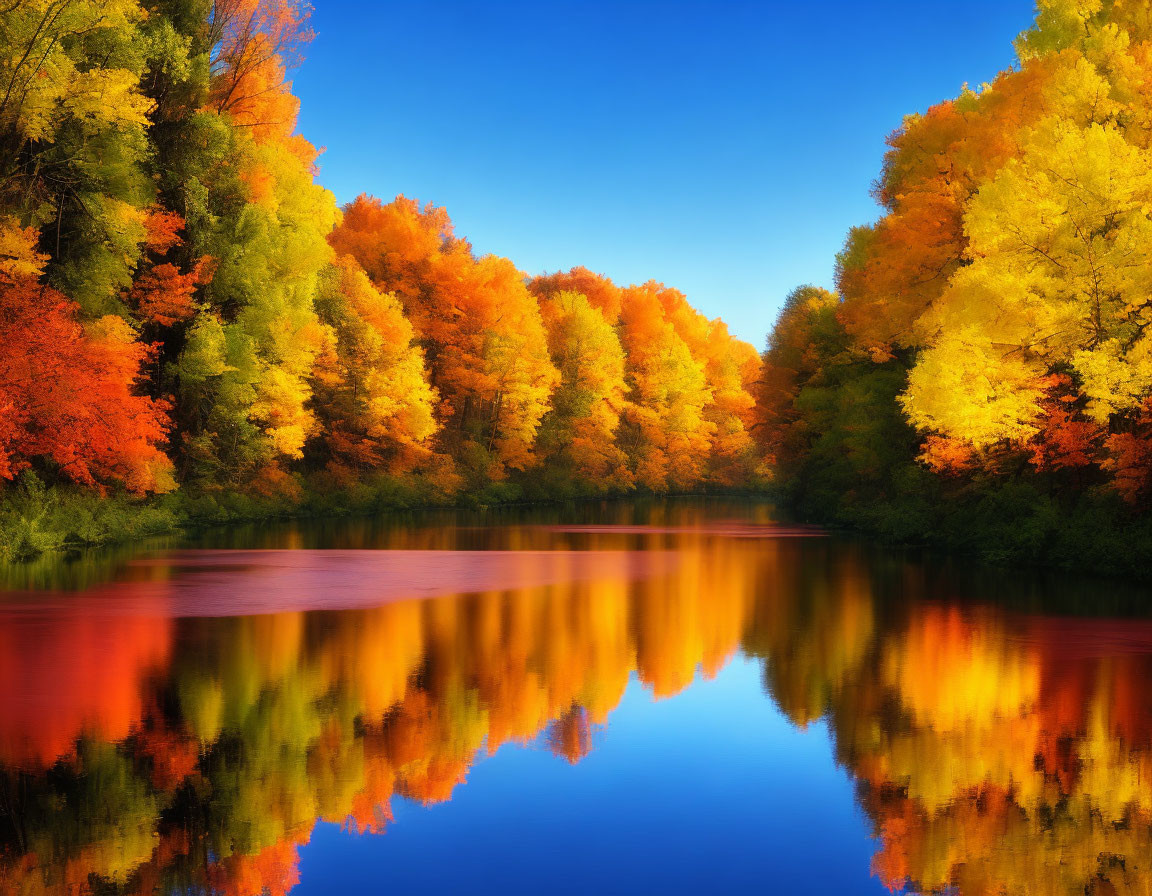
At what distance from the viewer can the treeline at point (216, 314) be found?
2545 cm

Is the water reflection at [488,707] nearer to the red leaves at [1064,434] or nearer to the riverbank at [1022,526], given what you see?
the riverbank at [1022,526]

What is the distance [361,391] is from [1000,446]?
32028 mm

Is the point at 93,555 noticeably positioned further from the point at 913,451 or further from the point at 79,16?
the point at 913,451

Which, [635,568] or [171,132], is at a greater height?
[171,132]

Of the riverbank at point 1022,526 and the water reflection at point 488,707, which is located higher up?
the riverbank at point 1022,526

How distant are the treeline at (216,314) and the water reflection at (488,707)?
6.97m

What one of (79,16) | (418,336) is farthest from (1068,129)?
(418,336)

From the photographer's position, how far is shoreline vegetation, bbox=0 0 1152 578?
23797mm

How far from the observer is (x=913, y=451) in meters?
35.4

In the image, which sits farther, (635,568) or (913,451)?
(913,451)

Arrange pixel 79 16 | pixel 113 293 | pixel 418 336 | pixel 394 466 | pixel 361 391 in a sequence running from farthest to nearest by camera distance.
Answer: pixel 418 336
pixel 394 466
pixel 361 391
pixel 113 293
pixel 79 16

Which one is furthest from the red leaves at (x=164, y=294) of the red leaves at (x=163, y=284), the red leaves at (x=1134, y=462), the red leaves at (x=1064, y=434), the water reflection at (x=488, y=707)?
the red leaves at (x=1134, y=462)

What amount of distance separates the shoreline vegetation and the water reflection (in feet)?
16.7

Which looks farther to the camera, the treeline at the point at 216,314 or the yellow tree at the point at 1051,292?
the treeline at the point at 216,314
